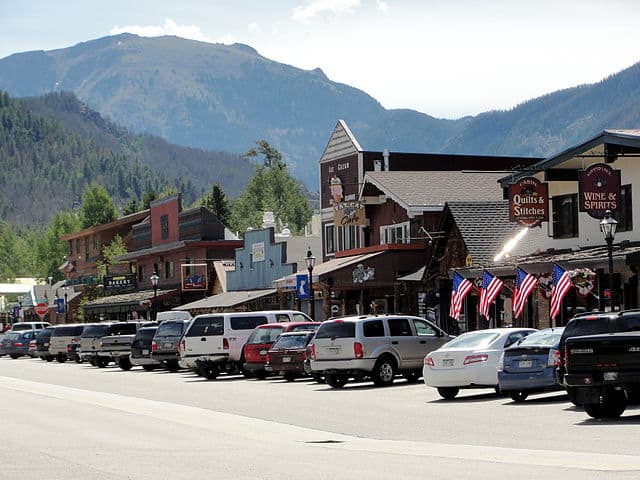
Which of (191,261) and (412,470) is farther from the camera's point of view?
(191,261)

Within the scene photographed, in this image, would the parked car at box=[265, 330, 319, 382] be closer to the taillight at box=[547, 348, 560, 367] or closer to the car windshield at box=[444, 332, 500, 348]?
the car windshield at box=[444, 332, 500, 348]

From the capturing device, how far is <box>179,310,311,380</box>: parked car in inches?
1596

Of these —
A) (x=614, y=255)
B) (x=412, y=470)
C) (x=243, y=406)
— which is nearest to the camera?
(x=412, y=470)

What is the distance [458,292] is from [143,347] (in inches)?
525

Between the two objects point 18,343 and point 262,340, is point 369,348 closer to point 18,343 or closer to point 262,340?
point 262,340

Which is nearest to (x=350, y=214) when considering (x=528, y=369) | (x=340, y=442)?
(x=528, y=369)

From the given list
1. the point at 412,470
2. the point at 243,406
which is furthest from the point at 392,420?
the point at 412,470

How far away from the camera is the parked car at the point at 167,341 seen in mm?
44906

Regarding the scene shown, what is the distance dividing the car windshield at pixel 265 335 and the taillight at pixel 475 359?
39.1 ft

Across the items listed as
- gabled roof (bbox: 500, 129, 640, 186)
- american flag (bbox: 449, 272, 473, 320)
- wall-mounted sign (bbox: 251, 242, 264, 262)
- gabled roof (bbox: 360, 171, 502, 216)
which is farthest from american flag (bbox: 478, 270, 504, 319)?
wall-mounted sign (bbox: 251, 242, 264, 262)

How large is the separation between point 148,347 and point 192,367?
6.64 metres

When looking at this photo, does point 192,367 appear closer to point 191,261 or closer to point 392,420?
point 392,420

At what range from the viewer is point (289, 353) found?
36.2m

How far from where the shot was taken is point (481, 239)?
4450cm
